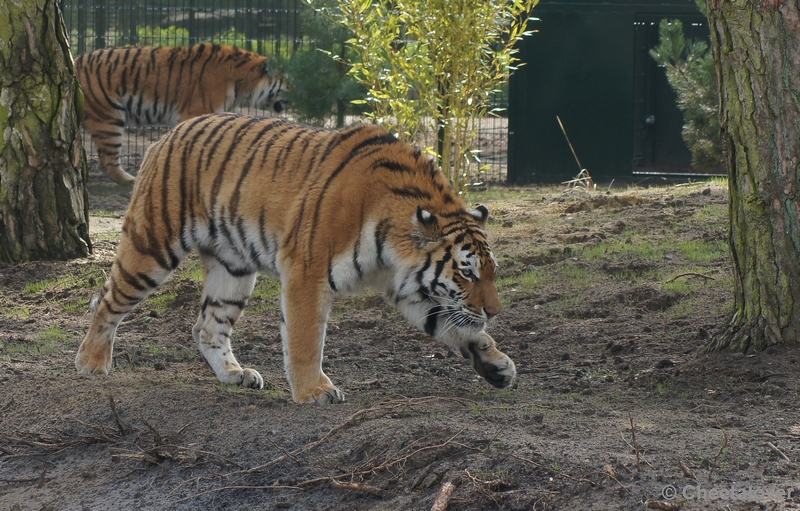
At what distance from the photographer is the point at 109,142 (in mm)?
11734

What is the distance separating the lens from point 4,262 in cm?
726

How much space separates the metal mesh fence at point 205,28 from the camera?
12.5 meters

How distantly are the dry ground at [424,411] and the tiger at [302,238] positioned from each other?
9.9 inches

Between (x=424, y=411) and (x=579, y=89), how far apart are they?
8137 millimetres

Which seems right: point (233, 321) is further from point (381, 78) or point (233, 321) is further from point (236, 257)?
point (381, 78)

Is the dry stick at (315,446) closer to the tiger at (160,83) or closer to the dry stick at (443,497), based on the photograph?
the dry stick at (443,497)

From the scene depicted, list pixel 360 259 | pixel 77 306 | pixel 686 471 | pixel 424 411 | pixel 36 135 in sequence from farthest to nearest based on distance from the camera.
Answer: pixel 36 135 → pixel 77 306 → pixel 360 259 → pixel 424 411 → pixel 686 471

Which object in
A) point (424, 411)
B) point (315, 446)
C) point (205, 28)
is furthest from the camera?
point (205, 28)

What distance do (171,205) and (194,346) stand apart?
1.12m

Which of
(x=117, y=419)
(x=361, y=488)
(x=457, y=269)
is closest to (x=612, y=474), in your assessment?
(x=361, y=488)

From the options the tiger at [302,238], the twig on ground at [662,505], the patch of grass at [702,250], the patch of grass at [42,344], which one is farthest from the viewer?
the patch of grass at [702,250]

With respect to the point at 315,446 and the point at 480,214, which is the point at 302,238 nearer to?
the point at 480,214

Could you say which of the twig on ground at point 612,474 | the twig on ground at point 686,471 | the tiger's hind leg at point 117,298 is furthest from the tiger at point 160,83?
A: the twig on ground at point 686,471

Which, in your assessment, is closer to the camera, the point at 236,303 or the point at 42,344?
the point at 236,303
